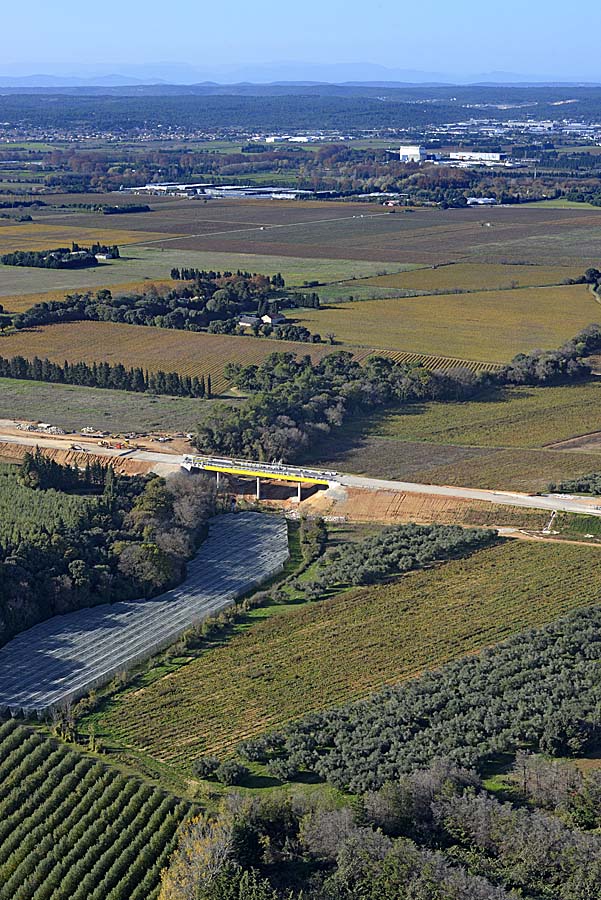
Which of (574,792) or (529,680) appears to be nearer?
(574,792)

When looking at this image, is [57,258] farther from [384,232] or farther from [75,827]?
[75,827]

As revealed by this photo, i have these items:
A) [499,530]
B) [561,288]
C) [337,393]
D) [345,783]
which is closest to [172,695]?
[345,783]

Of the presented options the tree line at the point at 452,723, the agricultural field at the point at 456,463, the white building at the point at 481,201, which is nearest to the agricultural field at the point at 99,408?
the agricultural field at the point at 456,463

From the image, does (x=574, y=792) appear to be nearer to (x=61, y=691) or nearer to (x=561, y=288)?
(x=61, y=691)

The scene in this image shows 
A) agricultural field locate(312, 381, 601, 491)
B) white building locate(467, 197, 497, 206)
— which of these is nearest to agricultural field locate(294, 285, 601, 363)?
agricultural field locate(312, 381, 601, 491)

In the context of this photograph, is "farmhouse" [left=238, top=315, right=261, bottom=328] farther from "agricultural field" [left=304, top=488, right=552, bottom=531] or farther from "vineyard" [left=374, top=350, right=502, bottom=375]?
"agricultural field" [left=304, top=488, right=552, bottom=531]

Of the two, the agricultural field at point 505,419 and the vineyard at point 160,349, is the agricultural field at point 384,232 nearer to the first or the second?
the vineyard at point 160,349
